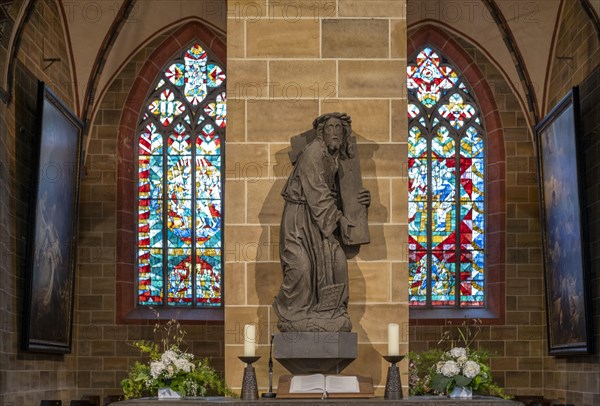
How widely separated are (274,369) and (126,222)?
32.4 ft

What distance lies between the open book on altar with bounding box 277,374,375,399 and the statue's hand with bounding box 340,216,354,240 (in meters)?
1.27

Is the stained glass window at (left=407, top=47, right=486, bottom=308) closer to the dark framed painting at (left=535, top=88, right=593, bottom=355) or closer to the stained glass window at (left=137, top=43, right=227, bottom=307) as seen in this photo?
the dark framed painting at (left=535, top=88, right=593, bottom=355)

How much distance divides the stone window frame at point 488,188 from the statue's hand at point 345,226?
30.9 ft

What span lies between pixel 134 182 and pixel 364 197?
10486 mm

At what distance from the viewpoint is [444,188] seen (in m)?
19.3

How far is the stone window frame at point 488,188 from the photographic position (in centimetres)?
1859

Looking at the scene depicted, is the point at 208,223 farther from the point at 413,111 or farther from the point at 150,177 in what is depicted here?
the point at 413,111

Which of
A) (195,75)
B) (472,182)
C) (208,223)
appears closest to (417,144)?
(472,182)

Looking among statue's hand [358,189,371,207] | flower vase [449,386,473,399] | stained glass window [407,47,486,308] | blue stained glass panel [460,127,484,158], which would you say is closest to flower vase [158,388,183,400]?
flower vase [449,386,473,399]

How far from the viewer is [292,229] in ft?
29.2

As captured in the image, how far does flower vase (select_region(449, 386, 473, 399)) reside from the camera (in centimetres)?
845

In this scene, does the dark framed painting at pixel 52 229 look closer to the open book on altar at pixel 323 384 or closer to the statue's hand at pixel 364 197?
the statue's hand at pixel 364 197

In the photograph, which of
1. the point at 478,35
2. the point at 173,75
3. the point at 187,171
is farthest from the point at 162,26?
the point at 478,35

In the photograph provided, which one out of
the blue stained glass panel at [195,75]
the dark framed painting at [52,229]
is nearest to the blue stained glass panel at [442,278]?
the blue stained glass panel at [195,75]
